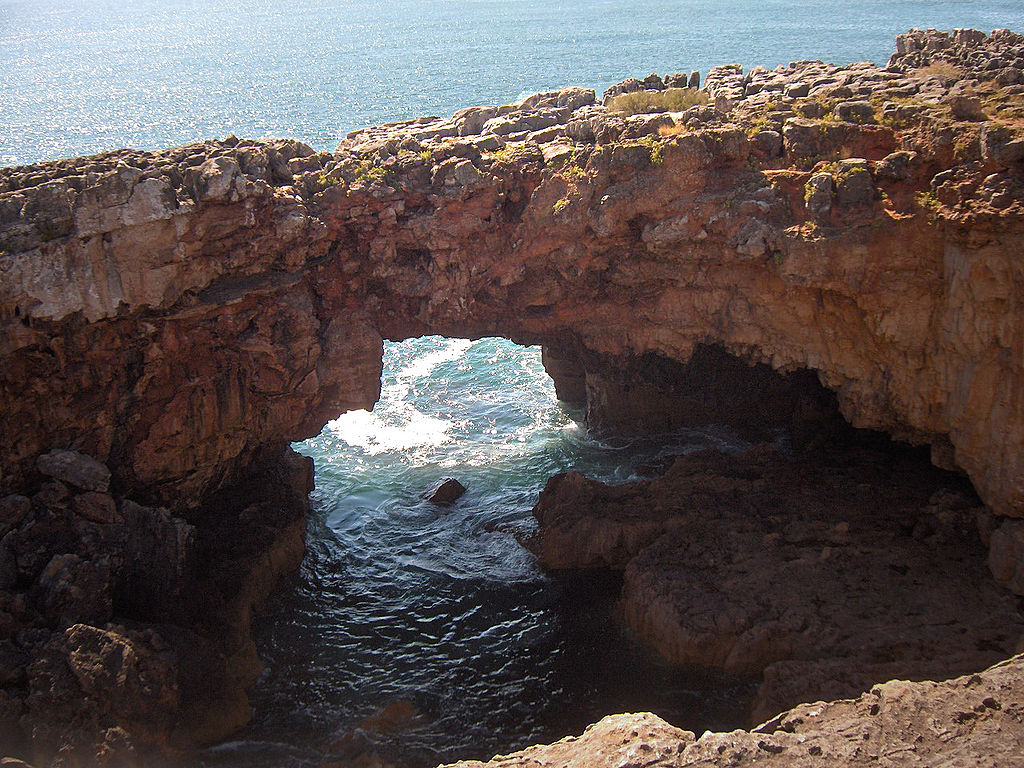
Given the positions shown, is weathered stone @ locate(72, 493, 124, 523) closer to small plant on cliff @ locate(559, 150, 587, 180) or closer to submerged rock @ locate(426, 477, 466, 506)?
submerged rock @ locate(426, 477, 466, 506)

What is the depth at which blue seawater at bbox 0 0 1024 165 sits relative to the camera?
48875 mm

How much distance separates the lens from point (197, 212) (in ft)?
58.1

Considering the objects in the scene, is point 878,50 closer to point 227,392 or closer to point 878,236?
point 878,236

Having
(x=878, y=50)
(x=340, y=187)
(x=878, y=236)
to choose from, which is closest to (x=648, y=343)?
(x=878, y=236)

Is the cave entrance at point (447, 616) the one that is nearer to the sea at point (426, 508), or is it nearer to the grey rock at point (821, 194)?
the sea at point (426, 508)

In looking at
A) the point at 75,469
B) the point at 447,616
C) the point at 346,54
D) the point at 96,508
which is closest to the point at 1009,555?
the point at 447,616

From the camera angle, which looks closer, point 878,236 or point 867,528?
point 878,236

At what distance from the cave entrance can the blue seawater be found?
21.9m

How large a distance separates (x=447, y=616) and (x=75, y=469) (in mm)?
7953

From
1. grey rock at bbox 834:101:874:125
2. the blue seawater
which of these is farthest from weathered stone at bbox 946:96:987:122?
the blue seawater

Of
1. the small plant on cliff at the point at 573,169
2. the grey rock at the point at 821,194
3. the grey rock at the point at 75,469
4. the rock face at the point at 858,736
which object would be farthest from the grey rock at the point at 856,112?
the grey rock at the point at 75,469

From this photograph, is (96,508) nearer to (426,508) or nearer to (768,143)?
(426,508)

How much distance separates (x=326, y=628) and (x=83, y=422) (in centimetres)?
634

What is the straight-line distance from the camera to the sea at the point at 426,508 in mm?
16375
